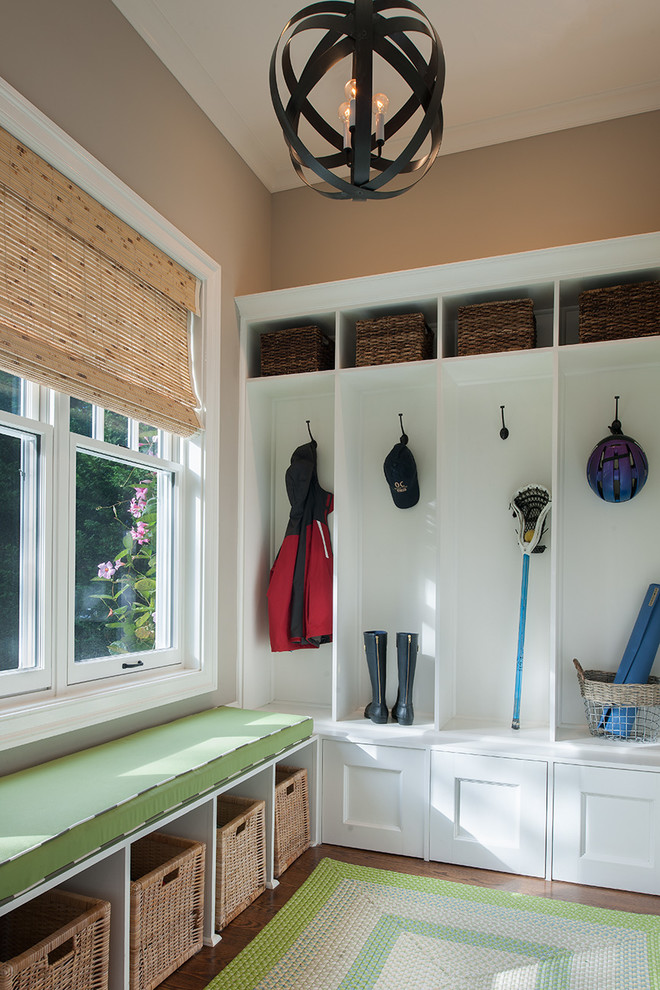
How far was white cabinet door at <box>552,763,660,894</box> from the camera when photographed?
2494mm

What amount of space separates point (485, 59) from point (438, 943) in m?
3.20

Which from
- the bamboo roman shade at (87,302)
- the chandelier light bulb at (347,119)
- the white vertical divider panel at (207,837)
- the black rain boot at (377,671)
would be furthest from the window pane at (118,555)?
the chandelier light bulb at (347,119)

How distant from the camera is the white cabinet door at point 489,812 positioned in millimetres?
2627

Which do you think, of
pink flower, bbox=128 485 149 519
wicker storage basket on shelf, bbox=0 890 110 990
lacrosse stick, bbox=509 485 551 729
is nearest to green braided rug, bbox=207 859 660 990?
wicker storage basket on shelf, bbox=0 890 110 990

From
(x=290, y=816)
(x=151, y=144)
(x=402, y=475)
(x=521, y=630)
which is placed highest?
(x=151, y=144)

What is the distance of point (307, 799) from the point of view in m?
2.87

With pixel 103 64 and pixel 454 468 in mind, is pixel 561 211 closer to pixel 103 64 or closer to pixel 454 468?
pixel 454 468

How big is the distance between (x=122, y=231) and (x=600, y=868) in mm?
2805

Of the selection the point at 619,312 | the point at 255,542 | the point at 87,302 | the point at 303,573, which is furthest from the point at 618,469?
the point at 87,302

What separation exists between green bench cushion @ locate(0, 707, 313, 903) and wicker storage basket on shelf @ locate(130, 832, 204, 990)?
206 mm

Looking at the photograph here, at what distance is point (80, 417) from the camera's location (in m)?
2.35

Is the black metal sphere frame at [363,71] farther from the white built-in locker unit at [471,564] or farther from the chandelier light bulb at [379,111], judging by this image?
the white built-in locker unit at [471,564]

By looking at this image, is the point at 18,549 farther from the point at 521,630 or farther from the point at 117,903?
the point at 521,630

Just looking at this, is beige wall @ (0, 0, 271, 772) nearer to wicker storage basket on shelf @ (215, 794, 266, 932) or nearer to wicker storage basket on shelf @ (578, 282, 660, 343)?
wicker storage basket on shelf @ (215, 794, 266, 932)
